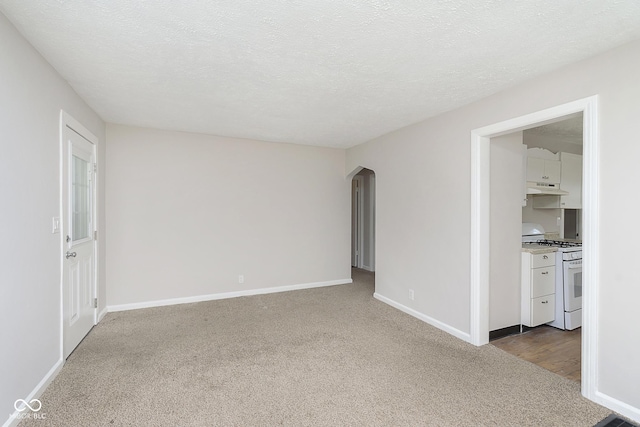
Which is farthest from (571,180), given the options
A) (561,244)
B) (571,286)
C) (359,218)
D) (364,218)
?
Result: (359,218)

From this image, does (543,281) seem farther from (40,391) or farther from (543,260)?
(40,391)

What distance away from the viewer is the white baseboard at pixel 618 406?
74.5 inches

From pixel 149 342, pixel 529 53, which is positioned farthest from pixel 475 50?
pixel 149 342

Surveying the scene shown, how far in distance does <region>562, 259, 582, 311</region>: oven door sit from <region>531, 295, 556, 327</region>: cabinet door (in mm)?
129

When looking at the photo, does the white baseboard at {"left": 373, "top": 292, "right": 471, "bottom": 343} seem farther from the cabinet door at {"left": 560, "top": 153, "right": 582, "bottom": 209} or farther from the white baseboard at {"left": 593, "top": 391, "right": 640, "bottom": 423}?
the cabinet door at {"left": 560, "top": 153, "right": 582, "bottom": 209}

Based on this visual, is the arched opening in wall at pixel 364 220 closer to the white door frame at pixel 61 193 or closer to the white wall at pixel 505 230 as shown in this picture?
the white wall at pixel 505 230

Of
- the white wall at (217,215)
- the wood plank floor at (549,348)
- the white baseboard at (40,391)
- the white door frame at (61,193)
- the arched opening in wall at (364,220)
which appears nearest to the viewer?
the white baseboard at (40,391)

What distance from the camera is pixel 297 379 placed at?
2350 millimetres

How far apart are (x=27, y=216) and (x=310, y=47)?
2.16m

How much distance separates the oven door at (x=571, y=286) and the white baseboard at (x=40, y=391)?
15.7 feet

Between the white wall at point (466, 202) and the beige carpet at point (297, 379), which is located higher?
the white wall at point (466, 202)

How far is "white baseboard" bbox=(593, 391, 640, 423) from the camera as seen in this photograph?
1.89m

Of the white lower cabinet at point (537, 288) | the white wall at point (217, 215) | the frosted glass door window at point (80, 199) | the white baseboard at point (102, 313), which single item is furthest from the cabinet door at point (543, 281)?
the white baseboard at point (102, 313)

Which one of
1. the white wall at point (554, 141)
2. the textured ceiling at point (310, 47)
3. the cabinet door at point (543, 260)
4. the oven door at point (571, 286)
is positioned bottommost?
the oven door at point (571, 286)
